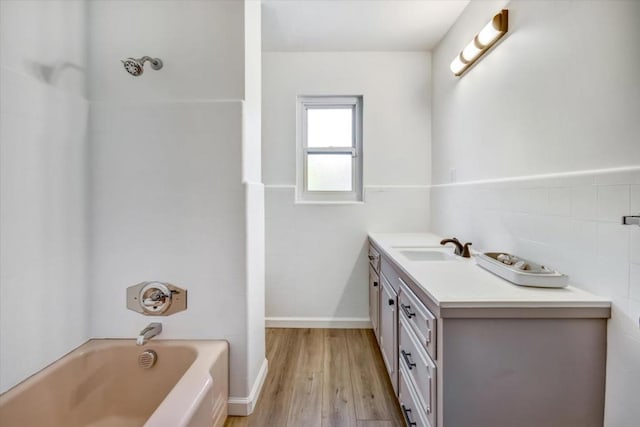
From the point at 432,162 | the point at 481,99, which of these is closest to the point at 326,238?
the point at 432,162

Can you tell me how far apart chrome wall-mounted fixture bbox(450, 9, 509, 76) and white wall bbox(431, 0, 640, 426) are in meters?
0.05

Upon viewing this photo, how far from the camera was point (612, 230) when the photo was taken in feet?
3.84

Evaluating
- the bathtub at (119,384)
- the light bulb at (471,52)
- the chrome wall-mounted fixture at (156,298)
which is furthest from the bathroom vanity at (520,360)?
the light bulb at (471,52)

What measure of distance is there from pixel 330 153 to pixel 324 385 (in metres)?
2.00

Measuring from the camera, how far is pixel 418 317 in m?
1.44

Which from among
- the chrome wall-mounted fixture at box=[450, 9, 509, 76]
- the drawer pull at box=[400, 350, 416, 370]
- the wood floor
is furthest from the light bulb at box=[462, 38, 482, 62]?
A: the wood floor

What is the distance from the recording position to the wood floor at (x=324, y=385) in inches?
72.1

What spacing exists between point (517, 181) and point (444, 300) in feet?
3.05

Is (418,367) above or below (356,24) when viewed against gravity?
below

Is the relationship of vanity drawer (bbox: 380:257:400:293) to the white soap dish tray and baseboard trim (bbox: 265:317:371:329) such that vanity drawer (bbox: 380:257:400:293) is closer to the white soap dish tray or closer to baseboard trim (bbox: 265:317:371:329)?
the white soap dish tray

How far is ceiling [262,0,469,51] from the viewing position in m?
2.39

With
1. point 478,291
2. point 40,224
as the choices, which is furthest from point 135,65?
point 478,291

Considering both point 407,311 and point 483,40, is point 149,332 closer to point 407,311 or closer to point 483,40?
point 407,311

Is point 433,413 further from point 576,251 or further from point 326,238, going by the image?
point 326,238
